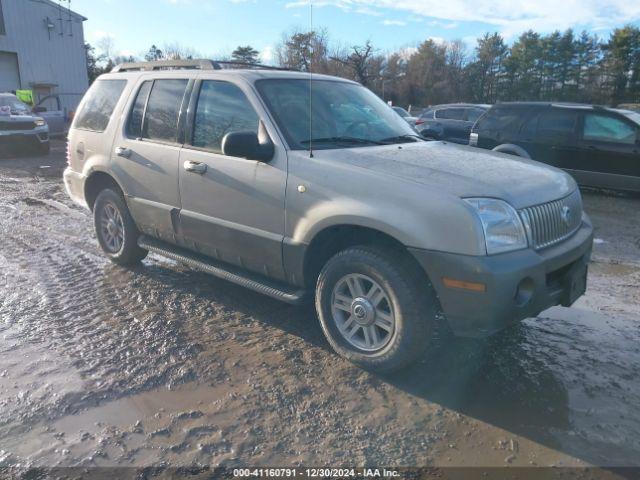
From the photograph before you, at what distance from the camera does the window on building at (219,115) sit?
418cm

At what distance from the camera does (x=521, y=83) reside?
6025cm

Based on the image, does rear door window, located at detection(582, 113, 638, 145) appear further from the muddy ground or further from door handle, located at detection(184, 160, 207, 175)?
door handle, located at detection(184, 160, 207, 175)

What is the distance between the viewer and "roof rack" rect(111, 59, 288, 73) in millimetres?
4746

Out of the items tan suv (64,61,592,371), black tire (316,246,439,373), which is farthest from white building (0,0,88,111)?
black tire (316,246,439,373)

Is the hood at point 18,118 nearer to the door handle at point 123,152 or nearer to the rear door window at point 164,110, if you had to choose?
the door handle at point 123,152

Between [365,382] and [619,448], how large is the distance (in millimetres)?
1431

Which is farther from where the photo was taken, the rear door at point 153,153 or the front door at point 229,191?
the rear door at point 153,153

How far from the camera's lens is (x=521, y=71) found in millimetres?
60719

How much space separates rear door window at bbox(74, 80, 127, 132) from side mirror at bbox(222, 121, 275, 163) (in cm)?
219

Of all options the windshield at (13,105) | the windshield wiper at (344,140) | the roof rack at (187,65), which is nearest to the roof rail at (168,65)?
the roof rack at (187,65)

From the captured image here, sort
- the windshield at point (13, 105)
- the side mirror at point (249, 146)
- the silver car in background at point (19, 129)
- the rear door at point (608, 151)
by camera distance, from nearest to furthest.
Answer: the side mirror at point (249, 146) < the rear door at point (608, 151) < the silver car in background at point (19, 129) < the windshield at point (13, 105)

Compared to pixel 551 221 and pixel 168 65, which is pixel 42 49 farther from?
pixel 551 221

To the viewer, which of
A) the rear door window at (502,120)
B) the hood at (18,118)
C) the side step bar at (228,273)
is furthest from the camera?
the hood at (18,118)

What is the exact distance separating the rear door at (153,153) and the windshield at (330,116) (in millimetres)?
953
